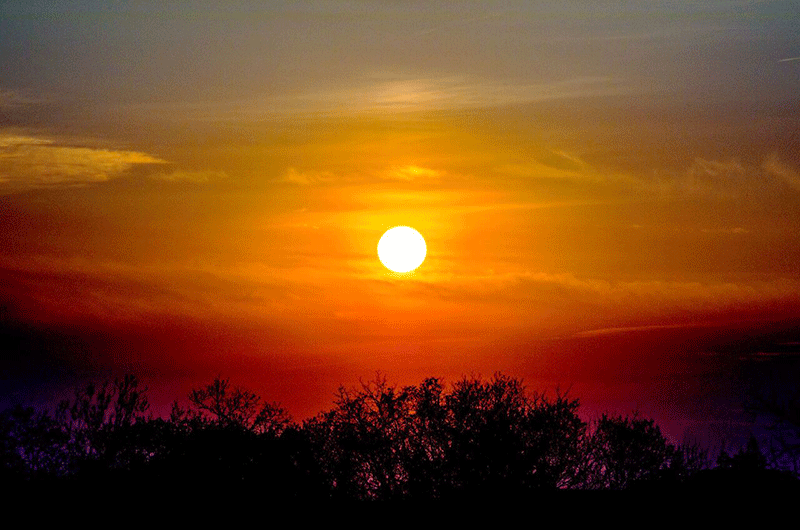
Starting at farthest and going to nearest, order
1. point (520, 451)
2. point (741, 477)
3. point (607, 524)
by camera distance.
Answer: point (520, 451) → point (741, 477) → point (607, 524)

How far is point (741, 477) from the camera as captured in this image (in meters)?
43.8

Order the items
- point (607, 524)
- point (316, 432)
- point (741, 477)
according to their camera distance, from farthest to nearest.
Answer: point (316, 432)
point (741, 477)
point (607, 524)

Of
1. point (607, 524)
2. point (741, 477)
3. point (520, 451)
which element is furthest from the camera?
point (520, 451)

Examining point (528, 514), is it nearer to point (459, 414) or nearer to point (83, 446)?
point (459, 414)

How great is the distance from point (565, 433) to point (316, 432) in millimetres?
13674

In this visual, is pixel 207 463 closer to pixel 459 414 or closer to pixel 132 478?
pixel 132 478

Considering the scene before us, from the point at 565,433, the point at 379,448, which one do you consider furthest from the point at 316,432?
the point at 565,433

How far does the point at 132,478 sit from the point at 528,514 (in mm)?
19393

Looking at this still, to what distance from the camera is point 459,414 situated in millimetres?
49531

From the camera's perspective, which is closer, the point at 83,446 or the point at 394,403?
the point at 83,446

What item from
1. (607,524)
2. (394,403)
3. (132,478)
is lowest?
(607,524)

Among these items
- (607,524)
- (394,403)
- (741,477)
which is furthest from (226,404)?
(741,477)

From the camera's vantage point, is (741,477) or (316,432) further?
(316,432)

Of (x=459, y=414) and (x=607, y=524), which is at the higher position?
(x=459, y=414)
